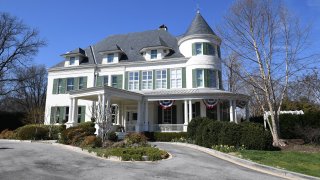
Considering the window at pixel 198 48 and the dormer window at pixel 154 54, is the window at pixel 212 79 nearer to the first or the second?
the window at pixel 198 48

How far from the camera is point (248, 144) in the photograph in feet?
55.3

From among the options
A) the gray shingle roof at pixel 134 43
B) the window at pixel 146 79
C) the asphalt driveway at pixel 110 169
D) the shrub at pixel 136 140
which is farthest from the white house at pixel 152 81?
the asphalt driveway at pixel 110 169

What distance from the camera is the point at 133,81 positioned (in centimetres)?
2967

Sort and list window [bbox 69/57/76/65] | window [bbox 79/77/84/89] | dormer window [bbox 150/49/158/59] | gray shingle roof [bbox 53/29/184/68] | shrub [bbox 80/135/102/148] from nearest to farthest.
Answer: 1. shrub [bbox 80/135/102/148]
2. dormer window [bbox 150/49/158/59]
3. gray shingle roof [bbox 53/29/184/68]
4. window [bbox 79/77/84/89]
5. window [bbox 69/57/76/65]

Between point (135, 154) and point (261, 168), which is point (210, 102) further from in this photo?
point (261, 168)

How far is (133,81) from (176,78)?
4.44 meters

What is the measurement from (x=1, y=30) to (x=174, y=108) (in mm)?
27629

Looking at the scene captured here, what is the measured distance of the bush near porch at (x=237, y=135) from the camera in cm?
1677

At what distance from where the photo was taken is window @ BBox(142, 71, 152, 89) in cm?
2912

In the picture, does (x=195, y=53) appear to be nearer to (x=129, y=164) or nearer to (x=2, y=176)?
(x=129, y=164)

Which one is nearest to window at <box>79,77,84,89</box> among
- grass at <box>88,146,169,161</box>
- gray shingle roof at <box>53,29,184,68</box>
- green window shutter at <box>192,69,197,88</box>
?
gray shingle roof at <box>53,29,184,68</box>

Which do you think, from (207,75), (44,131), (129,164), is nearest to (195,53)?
(207,75)

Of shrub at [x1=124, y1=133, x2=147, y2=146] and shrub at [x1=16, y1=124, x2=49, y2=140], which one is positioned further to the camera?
shrub at [x1=16, y1=124, x2=49, y2=140]

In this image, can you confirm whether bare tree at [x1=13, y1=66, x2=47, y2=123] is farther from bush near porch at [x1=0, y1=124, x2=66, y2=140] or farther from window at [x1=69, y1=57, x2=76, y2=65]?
bush near porch at [x1=0, y1=124, x2=66, y2=140]
